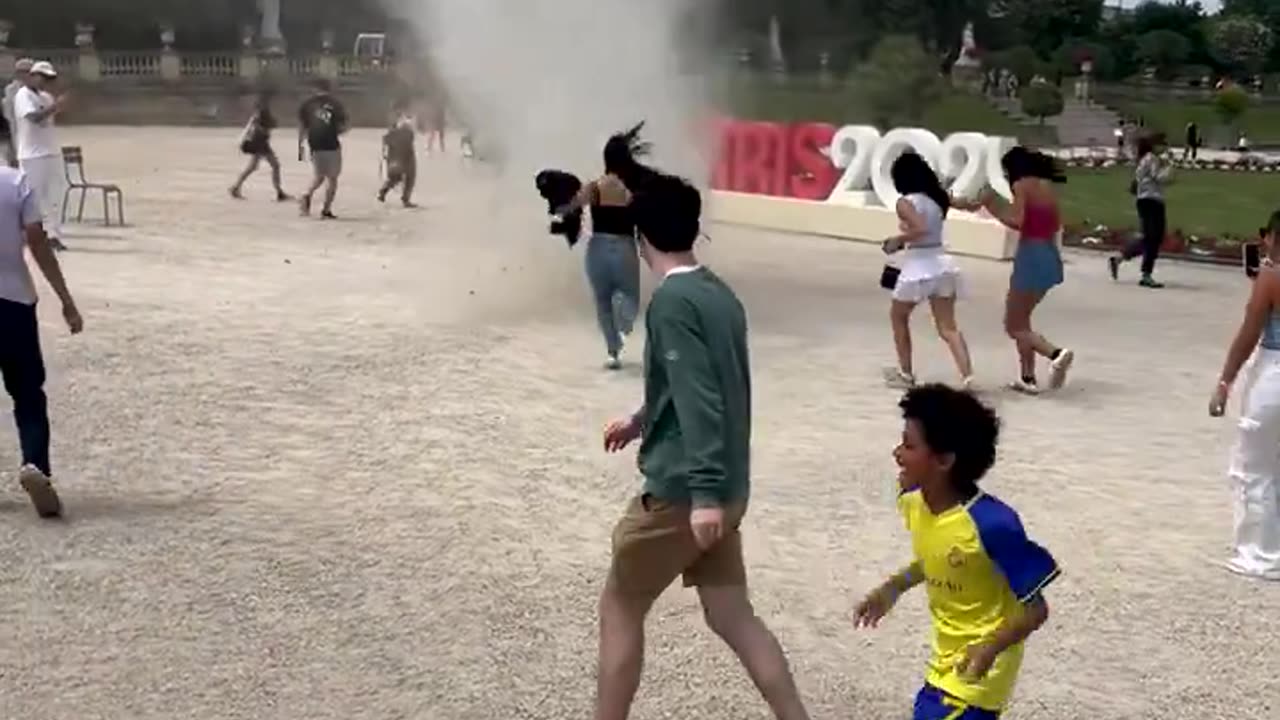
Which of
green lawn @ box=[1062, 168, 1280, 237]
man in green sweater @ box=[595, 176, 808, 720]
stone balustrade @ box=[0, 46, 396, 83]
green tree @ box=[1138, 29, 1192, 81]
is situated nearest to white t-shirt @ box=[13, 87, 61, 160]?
man in green sweater @ box=[595, 176, 808, 720]

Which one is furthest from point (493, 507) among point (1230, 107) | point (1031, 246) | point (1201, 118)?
point (1201, 118)

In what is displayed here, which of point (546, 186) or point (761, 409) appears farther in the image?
point (546, 186)

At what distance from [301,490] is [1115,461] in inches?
169

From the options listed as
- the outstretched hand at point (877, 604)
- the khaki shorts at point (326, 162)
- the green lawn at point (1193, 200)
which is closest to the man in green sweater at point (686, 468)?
the outstretched hand at point (877, 604)

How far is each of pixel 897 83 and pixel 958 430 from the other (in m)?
34.2

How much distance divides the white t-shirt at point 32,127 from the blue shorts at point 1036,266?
9.65 meters

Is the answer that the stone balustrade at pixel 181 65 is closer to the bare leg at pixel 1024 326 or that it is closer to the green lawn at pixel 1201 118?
the green lawn at pixel 1201 118

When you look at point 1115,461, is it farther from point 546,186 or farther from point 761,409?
point 546,186

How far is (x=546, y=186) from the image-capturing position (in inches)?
449

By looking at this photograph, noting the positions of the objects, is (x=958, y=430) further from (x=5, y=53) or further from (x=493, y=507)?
(x=5, y=53)

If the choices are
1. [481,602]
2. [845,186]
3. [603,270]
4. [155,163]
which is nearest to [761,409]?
[603,270]

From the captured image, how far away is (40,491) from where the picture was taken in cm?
705

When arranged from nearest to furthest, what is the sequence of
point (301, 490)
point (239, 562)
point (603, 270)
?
1. point (239, 562)
2. point (301, 490)
3. point (603, 270)

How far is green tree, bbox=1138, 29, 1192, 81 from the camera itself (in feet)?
242
